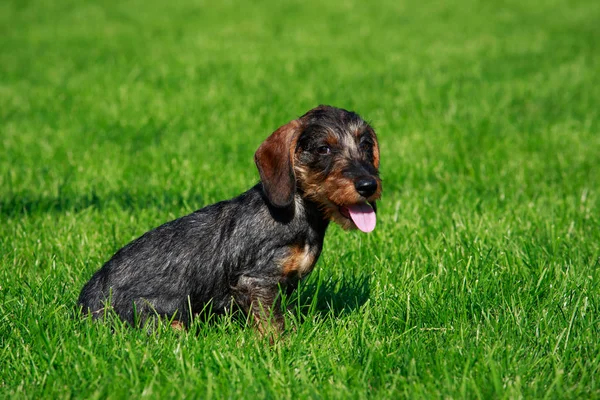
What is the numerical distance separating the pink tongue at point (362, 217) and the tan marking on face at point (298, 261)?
1.11ft

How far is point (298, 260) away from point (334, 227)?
1846mm

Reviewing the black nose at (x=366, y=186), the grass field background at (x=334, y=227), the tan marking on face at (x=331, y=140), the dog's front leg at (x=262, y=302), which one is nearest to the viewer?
the grass field background at (x=334, y=227)

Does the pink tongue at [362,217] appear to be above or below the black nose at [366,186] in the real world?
below

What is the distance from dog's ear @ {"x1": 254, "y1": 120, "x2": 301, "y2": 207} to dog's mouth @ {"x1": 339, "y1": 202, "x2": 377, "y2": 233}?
32cm

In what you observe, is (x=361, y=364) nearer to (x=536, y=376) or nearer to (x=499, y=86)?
(x=536, y=376)

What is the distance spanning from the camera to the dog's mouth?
12.7 ft

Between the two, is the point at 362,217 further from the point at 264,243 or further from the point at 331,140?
the point at 264,243

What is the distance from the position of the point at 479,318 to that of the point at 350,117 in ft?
4.63

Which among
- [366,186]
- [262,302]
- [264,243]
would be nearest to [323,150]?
[366,186]

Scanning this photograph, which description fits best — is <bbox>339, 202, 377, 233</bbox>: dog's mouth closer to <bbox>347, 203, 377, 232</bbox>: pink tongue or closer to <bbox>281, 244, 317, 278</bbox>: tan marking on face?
<bbox>347, 203, 377, 232</bbox>: pink tongue

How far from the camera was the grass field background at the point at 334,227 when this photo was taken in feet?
11.2

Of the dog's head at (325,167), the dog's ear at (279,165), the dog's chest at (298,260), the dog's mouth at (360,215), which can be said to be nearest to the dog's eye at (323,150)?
the dog's head at (325,167)

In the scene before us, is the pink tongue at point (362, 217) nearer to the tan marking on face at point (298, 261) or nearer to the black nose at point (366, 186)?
the black nose at point (366, 186)

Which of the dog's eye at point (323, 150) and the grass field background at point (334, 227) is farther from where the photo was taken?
the dog's eye at point (323, 150)
